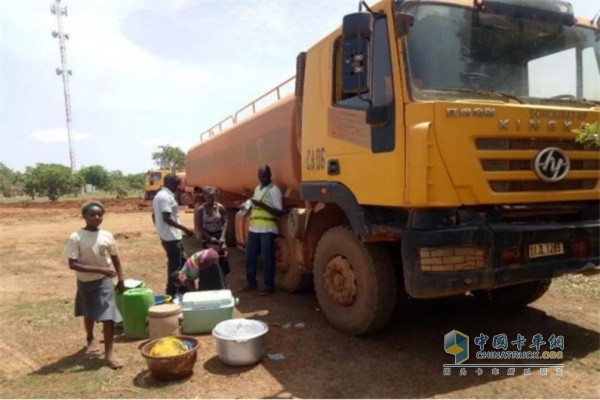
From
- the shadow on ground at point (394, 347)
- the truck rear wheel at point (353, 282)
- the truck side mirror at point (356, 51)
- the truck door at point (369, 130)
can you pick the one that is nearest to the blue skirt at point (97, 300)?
the shadow on ground at point (394, 347)

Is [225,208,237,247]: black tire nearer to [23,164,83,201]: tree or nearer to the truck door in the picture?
the truck door

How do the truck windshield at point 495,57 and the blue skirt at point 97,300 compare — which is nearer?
the truck windshield at point 495,57

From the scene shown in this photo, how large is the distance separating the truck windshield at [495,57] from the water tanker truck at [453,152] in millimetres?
11

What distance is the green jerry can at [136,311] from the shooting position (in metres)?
4.83

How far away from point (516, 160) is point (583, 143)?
27.5 inches

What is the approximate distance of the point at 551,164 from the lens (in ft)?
12.4

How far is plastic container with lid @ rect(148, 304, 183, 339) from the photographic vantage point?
14.9 ft

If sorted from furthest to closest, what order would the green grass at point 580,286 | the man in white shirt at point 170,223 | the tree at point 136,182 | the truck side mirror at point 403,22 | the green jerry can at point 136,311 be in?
the tree at point 136,182 < the green grass at point 580,286 < the man in white shirt at point 170,223 < the green jerry can at point 136,311 < the truck side mirror at point 403,22

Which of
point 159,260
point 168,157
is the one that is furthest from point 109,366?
point 168,157

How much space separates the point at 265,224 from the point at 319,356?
7.82 ft

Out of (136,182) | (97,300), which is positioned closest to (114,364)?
(97,300)

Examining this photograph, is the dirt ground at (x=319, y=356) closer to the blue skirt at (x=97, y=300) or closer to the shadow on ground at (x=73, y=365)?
the shadow on ground at (x=73, y=365)

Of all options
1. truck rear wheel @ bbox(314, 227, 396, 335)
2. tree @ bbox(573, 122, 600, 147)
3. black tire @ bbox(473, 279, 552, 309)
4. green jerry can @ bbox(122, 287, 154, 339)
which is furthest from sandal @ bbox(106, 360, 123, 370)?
tree @ bbox(573, 122, 600, 147)

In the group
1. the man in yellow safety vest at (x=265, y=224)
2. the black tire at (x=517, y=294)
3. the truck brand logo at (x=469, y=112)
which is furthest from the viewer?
the man in yellow safety vest at (x=265, y=224)
